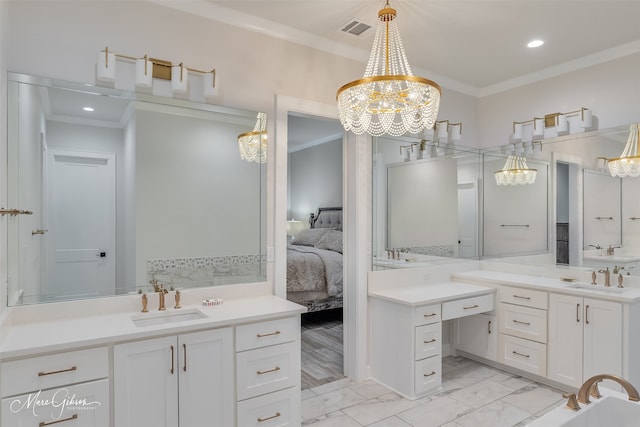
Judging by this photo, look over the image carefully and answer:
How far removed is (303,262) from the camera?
185 inches

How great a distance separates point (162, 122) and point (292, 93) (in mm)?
1011

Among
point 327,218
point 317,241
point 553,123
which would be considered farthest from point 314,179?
point 553,123

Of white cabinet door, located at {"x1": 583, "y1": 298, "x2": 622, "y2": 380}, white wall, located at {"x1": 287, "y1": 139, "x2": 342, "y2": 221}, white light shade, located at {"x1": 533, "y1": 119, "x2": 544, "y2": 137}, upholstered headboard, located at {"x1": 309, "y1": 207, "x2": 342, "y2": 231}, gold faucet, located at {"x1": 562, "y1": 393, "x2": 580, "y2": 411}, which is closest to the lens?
gold faucet, located at {"x1": 562, "y1": 393, "x2": 580, "y2": 411}

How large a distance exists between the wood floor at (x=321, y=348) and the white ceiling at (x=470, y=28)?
2800mm

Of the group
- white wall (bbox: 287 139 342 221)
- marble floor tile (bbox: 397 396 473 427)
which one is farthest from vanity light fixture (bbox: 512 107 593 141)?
white wall (bbox: 287 139 342 221)

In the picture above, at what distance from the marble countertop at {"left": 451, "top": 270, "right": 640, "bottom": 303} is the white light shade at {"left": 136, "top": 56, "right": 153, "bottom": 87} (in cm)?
316

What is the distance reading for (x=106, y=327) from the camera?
196 cm

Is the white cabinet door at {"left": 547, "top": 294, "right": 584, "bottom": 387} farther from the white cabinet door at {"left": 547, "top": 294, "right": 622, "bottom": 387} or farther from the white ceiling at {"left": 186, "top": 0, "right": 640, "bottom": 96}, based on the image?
the white ceiling at {"left": 186, "top": 0, "right": 640, "bottom": 96}

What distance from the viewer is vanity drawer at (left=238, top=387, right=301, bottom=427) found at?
2.17 m

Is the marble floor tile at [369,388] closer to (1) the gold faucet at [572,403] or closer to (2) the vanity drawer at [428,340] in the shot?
(2) the vanity drawer at [428,340]

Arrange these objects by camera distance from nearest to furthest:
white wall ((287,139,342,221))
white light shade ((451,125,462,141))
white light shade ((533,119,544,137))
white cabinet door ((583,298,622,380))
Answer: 1. white cabinet door ((583,298,622,380))
2. white light shade ((533,119,544,137))
3. white light shade ((451,125,462,141))
4. white wall ((287,139,342,221))

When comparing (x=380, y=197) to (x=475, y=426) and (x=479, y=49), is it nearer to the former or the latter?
(x=479, y=49)

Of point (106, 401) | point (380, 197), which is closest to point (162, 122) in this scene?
point (106, 401)

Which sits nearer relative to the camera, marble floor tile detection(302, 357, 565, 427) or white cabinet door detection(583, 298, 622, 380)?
marble floor tile detection(302, 357, 565, 427)
